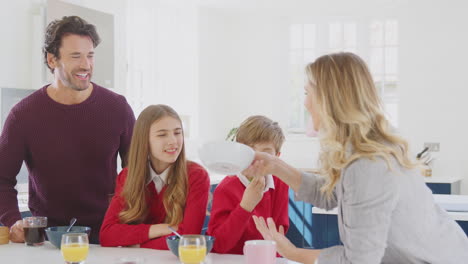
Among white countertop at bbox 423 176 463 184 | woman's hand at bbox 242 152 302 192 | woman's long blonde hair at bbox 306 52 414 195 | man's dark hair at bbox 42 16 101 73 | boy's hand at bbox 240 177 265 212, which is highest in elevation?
man's dark hair at bbox 42 16 101 73

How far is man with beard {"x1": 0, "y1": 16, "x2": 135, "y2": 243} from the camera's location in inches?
96.5

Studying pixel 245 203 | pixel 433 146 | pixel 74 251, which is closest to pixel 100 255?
pixel 74 251

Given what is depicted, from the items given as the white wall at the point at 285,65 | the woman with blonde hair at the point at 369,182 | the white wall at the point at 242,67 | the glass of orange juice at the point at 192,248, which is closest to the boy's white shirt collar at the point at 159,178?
the glass of orange juice at the point at 192,248

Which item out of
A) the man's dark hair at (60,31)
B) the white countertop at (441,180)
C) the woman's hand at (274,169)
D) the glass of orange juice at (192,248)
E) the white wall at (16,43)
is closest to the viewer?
the glass of orange juice at (192,248)

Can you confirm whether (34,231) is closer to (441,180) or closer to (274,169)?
(274,169)

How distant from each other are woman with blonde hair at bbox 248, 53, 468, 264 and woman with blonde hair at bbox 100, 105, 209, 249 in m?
0.78

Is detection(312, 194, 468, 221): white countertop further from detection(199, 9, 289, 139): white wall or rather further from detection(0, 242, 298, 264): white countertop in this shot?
detection(199, 9, 289, 139): white wall

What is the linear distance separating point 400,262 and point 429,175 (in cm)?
483

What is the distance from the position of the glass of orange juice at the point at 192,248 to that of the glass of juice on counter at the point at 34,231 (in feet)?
2.36

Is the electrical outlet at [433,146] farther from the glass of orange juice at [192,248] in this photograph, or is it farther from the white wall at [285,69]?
the glass of orange juice at [192,248]

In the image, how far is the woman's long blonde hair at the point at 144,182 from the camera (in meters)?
2.28

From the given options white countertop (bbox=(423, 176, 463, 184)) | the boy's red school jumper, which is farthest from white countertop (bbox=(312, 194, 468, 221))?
white countertop (bbox=(423, 176, 463, 184))

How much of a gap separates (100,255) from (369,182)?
1051 mm

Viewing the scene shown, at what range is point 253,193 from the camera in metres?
2.08
